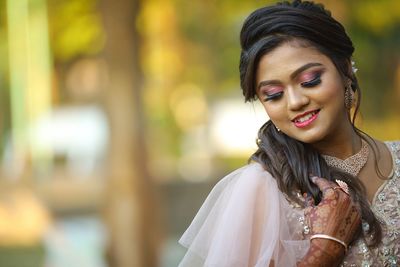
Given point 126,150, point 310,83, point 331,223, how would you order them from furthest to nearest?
point 126,150
point 310,83
point 331,223

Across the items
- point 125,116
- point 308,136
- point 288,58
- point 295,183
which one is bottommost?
point 125,116

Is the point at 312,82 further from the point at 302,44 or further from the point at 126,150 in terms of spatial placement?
the point at 126,150

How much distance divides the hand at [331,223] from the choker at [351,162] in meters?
0.24

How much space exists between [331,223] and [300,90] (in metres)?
0.43

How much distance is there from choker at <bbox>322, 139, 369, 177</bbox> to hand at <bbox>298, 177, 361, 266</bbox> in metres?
0.24

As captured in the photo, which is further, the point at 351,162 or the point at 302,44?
the point at 351,162

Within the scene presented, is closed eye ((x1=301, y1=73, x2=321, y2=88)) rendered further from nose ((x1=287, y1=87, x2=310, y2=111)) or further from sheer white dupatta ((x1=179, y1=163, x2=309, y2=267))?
sheer white dupatta ((x1=179, y1=163, x2=309, y2=267))

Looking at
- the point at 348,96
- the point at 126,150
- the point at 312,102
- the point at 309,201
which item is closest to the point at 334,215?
the point at 309,201

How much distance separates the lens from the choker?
325 cm

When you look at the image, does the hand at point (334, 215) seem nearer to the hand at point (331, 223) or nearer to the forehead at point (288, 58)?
the hand at point (331, 223)

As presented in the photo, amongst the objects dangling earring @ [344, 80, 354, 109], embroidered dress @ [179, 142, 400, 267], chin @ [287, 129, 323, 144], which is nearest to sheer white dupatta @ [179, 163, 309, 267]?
embroidered dress @ [179, 142, 400, 267]

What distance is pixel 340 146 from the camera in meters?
3.28

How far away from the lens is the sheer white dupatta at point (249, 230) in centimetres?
298

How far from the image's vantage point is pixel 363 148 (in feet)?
11.0
